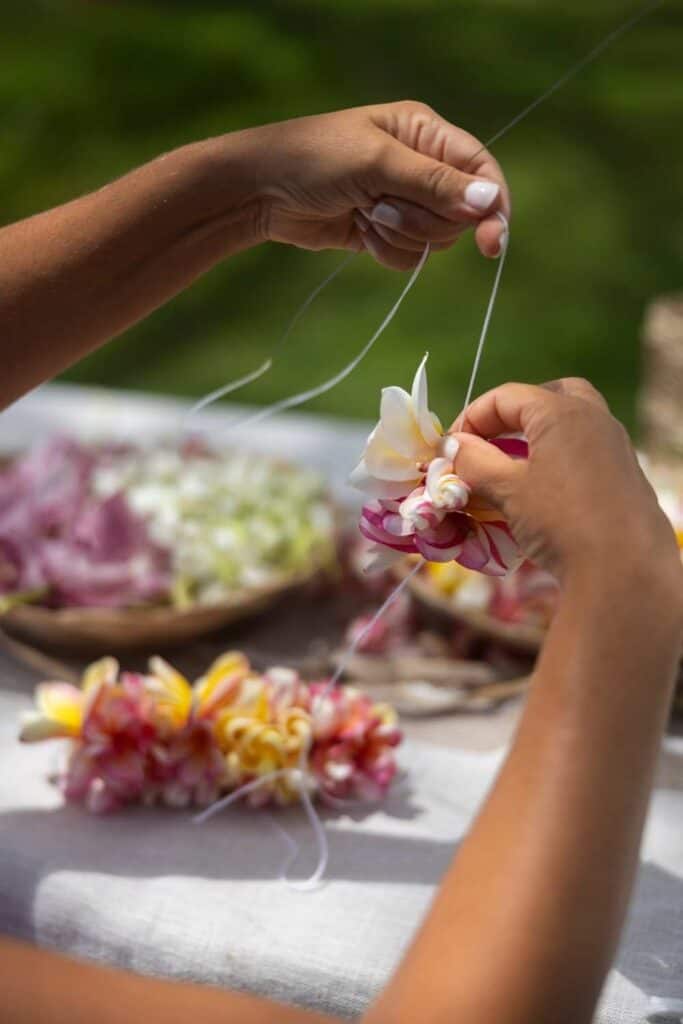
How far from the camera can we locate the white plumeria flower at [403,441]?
810mm

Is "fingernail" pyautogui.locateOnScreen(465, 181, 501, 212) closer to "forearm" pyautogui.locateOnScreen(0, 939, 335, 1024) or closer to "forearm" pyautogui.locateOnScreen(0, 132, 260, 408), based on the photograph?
"forearm" pyautogui.locateOnScreen(0, 132, 260, 408)

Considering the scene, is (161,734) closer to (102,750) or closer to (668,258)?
(102,750)

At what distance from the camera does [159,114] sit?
4242mm

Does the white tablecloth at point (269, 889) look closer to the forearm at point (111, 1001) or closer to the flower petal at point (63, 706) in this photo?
the flower petal at point (63, 706)

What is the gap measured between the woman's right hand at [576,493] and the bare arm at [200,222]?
0.94 ft

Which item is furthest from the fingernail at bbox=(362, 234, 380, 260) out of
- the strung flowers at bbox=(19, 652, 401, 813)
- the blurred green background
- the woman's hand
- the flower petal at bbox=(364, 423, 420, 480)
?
the blurred green background

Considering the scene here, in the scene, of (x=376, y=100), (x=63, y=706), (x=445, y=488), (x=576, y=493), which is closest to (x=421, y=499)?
(x=445, y=488)

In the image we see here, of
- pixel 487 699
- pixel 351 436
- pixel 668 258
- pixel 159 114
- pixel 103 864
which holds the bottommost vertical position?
pixel 103 864

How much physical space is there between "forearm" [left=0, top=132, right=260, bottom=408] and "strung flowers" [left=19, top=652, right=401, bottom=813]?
0.86ft

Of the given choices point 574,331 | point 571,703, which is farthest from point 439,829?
point 574,331

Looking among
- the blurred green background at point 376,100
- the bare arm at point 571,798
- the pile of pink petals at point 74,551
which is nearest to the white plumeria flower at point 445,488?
the bare arm at point 571,798

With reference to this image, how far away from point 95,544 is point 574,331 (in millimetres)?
2282

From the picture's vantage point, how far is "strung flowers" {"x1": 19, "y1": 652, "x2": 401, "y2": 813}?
1.00 metres

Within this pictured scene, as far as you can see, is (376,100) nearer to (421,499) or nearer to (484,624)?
(484,624)
